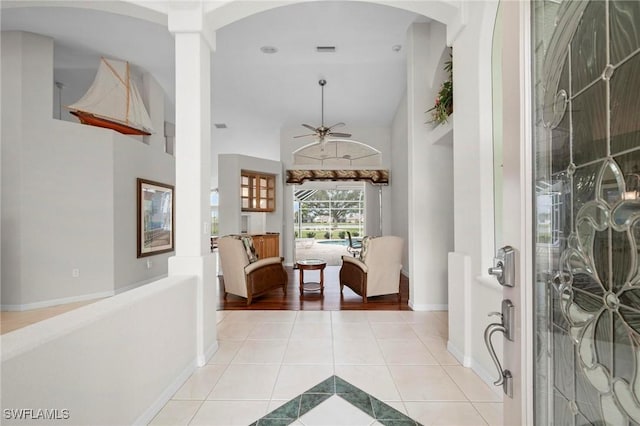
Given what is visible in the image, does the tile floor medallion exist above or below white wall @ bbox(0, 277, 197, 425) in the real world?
below

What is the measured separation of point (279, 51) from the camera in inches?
193

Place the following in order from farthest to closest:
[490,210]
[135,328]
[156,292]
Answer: [490,210], [156,292], [135,328]

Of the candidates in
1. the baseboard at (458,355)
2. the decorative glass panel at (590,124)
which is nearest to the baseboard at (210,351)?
the baseboard at (458,355)

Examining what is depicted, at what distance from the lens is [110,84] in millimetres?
4914

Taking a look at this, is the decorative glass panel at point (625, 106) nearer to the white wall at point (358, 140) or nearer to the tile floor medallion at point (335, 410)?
the tile floor medallion at point (335, 410)

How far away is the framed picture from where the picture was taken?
574cm

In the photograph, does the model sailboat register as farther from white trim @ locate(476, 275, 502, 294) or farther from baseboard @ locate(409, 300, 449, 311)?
white trim @ locate(476, 275, 502, 294)

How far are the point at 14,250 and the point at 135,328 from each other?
4.29 m

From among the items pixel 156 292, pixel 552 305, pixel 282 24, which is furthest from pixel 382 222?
pixel 552 305

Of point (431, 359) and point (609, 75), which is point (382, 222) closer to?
point (431, 359)

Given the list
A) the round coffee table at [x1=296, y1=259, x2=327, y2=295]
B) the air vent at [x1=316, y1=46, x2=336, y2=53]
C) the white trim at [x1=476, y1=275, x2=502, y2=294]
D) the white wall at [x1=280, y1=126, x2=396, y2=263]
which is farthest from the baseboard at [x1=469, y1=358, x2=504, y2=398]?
the white wall at [x1=280, y1=126, x2=396, y2=263]

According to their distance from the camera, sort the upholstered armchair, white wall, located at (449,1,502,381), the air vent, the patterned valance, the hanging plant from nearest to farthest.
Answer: white wall, located at (449,1,502,381) → the hanging plant → the upholstered armchair → the air vent → the patterned valance

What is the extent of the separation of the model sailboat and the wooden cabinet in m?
3.46

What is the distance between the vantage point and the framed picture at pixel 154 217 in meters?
5.74
